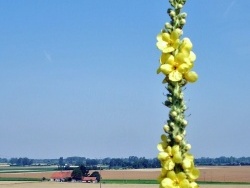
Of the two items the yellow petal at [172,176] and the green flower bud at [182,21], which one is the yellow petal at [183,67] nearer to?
the green flower bud at [182,21]

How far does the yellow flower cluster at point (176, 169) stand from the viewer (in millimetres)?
3947

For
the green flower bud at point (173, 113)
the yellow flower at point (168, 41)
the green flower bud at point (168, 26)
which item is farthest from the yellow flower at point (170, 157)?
the green flower bud at point (168, 26)

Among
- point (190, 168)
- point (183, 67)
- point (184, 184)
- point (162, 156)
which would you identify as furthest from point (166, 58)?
point (184, 184)

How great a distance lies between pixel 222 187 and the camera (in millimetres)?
76625

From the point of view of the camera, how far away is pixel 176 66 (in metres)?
4.13

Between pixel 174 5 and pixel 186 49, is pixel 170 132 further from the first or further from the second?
pixel 174 5

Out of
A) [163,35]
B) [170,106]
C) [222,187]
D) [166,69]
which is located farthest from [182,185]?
[222,187]

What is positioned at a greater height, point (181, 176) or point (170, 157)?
point (170, 157)

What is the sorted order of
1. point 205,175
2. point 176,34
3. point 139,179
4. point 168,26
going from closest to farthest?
point 176,34 < point 168,26 < point 139,179 < point 205,175

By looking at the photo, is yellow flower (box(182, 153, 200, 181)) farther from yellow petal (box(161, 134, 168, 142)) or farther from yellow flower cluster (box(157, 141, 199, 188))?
yellow petal (box(161, 134, 168, 142))

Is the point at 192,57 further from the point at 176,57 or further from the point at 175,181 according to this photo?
the point at 175,181

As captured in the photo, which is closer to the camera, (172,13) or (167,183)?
(167,183)

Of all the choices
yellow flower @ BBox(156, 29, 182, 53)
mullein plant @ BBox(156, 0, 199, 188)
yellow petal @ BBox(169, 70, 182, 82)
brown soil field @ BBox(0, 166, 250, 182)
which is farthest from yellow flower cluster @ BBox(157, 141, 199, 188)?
brown soil field @ BBox(0, 166, 250, 182)

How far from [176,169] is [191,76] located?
28.1 inches
